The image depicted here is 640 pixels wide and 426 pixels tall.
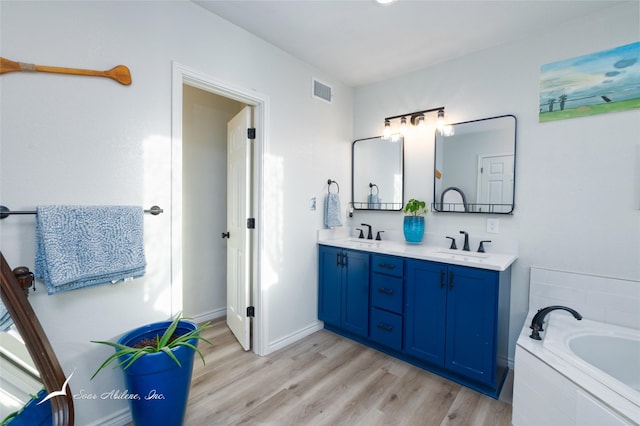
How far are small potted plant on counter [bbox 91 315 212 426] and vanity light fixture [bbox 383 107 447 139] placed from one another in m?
2.52

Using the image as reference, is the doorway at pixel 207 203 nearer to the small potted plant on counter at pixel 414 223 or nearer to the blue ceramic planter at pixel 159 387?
the blue ceramic planter at pixel 159 387

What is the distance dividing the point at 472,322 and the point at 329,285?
1.30m

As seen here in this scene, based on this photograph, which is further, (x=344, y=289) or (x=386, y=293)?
(x=344, y=289)

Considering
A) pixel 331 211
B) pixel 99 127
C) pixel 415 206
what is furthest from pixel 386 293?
pixel 99 127

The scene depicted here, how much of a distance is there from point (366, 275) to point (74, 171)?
215 cm

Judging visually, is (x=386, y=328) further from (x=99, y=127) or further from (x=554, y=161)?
(x=99, y=127)

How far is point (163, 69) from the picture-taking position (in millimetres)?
Answer: 1820

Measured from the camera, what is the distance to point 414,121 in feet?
9.32

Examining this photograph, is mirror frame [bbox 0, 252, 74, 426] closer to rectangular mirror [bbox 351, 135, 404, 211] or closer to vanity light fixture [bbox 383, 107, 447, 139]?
rectangular mirror [bbox 351, 135, 404, 211]

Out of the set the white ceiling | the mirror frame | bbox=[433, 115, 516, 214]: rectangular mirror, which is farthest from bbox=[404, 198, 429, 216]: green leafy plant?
the mirror frame

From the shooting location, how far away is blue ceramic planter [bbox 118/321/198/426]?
1.43 m

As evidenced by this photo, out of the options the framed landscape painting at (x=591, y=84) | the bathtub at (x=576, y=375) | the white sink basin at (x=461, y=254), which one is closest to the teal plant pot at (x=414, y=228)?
the white sink basin at (x=461, y=254)

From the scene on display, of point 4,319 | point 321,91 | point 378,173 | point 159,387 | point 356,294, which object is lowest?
point 159,387

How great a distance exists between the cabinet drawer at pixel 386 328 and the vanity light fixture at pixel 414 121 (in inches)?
67.4
